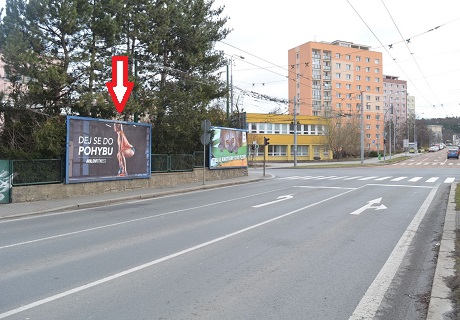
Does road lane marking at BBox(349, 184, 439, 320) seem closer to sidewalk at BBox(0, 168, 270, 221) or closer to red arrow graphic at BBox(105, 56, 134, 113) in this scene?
sidewalk at BBox(0, 168, 270, 221)

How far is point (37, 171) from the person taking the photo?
1486 cm

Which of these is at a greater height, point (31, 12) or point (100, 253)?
point (31, 12)

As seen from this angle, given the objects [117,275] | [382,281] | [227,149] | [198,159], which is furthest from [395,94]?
[117,275]

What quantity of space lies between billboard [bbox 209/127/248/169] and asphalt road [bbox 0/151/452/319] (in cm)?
1334

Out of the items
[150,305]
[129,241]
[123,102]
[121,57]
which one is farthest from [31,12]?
[150,305]

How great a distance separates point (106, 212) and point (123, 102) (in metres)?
6.86

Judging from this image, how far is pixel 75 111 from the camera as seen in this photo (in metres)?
17.6

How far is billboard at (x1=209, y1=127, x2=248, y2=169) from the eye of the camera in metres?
25.0

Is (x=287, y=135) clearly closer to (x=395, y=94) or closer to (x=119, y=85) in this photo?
(x=119, y=85)

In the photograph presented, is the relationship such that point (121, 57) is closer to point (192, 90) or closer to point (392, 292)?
point (192, 90)

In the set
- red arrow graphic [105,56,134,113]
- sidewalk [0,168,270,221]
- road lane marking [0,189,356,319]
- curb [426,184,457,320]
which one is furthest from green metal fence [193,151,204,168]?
curb [426,184,457,320]

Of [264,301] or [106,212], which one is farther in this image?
[106,212]

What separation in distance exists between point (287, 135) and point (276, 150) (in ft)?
10.2

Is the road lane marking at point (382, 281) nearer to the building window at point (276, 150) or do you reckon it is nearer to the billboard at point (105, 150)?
the billboard at point (105, 150)
